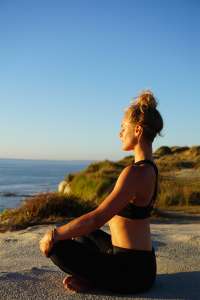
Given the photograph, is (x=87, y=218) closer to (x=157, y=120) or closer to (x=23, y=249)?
(x=157, y=120)

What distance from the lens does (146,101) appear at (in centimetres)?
405

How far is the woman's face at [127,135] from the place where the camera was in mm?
4114

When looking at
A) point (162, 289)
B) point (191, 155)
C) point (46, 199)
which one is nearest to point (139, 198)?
point (162, 289)

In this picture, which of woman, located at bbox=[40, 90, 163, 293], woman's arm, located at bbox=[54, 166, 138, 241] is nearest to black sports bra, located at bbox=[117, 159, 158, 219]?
woman, located at bbox=[40, 90, 163, 293]

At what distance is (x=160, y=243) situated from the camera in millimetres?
6945

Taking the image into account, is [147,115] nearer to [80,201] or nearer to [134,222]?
[134,222]

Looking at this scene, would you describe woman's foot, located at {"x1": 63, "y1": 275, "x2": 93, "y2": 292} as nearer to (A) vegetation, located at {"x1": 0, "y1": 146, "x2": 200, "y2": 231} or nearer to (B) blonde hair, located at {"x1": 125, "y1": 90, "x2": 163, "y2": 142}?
(A) vegetation, located at {"x1": 0, "y1": 146, "x2": 200, "y2": 231}

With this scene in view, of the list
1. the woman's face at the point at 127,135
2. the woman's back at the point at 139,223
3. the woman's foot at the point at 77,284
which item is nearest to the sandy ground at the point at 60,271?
the woman's foot at the point at 77,284

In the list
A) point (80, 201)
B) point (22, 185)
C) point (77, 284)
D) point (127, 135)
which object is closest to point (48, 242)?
point (77, 284)

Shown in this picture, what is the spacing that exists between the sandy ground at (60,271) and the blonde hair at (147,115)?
125 centimetres

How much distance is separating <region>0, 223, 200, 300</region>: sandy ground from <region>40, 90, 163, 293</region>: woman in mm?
136

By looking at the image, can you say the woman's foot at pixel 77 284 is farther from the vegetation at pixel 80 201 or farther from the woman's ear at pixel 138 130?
the woman's ear at pixel 138 130

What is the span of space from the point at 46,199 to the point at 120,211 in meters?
6.28

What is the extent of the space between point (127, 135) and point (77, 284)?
3.92 ft
